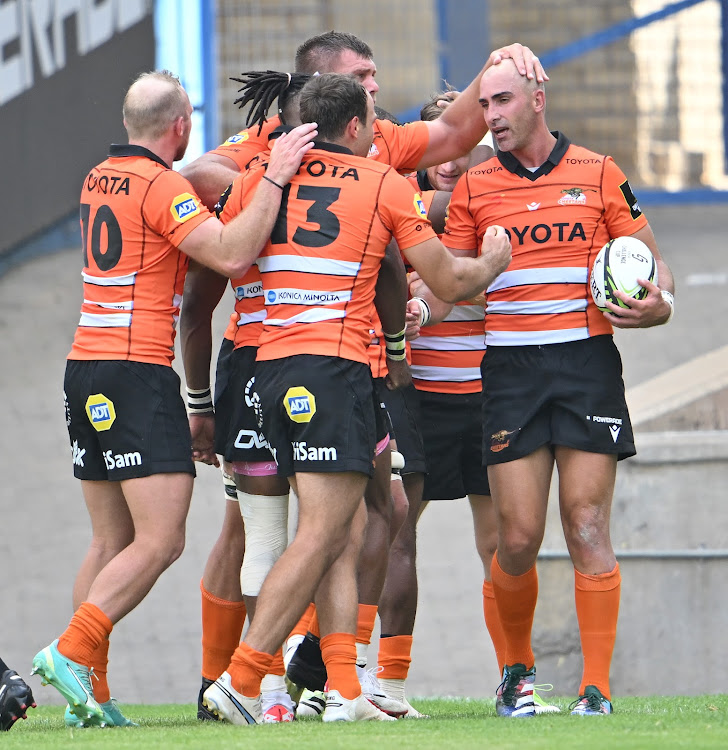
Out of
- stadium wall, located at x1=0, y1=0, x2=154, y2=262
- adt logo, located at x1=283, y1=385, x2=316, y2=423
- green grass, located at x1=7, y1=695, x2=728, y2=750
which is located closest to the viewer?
green grass, located at x1=7, y1=695, x2=728, y2=750

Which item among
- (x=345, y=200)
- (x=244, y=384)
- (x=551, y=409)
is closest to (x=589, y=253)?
(x=551, y=409)

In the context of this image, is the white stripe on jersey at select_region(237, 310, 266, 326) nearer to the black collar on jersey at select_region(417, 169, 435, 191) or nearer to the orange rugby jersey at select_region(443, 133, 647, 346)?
the orange rugby jersey at select_region(443, 133, 647, 346)

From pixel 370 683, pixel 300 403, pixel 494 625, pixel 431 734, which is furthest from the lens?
pixel 494 625

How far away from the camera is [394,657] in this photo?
200 inches

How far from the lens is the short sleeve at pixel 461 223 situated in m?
4.62

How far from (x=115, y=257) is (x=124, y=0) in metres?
5.75

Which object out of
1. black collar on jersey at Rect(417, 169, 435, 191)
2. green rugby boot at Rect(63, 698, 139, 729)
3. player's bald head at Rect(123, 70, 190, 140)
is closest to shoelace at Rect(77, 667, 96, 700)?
green rugby boot at Rect(63, 698, 139, 729)

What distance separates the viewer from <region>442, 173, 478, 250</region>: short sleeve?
4621 mm

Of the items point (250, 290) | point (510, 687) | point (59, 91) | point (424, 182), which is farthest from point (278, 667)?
point (59, 91)

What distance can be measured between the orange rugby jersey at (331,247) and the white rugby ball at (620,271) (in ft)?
1.90

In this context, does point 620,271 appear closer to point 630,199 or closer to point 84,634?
point 630,199

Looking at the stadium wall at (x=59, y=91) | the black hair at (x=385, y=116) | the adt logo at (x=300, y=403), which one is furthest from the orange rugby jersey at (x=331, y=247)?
the stadium wall at (x=59, y=91)

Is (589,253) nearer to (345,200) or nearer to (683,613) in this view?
(345,200)

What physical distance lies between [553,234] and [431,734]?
5.57 ft
